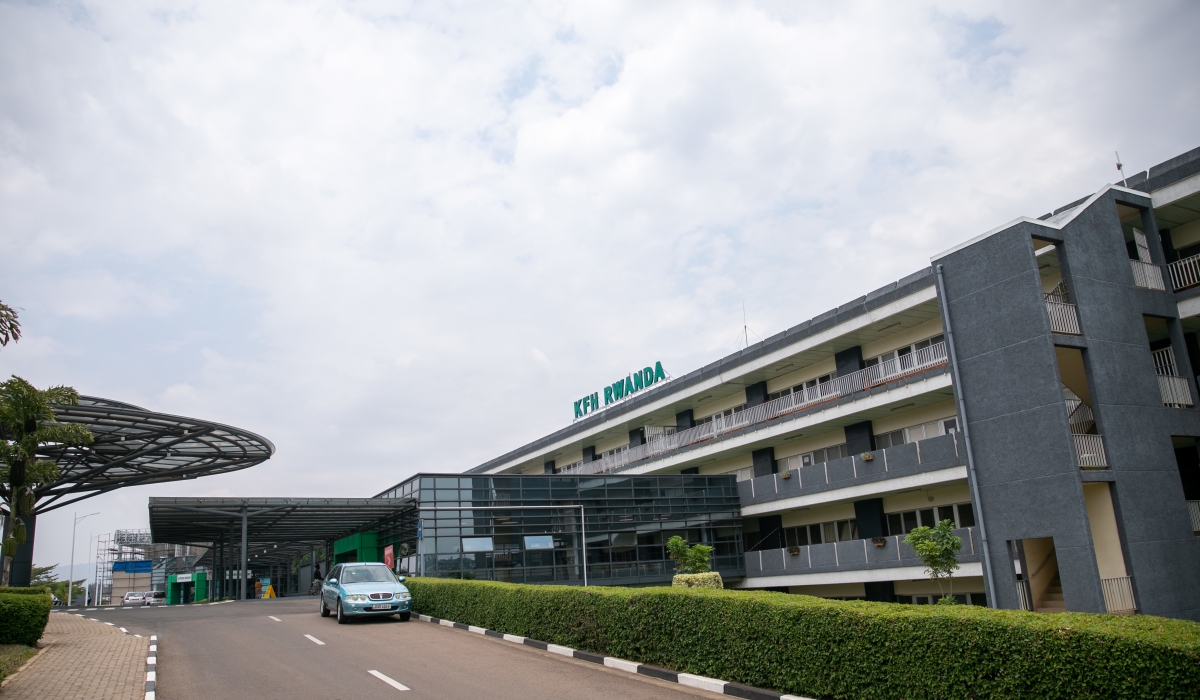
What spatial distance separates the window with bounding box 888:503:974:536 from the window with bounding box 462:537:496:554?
15123 mm

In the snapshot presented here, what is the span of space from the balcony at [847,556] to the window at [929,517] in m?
1.12

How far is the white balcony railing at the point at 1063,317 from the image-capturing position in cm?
2067

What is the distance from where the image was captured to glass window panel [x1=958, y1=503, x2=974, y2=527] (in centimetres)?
2564

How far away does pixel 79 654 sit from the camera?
51.4 ft

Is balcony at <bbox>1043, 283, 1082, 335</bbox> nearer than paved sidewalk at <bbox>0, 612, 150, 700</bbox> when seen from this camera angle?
No

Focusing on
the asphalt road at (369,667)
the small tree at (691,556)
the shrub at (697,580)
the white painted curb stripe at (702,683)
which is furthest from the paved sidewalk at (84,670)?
the small tree at (691,556)

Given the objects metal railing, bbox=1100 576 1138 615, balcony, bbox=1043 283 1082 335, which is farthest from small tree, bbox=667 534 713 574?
balcony, bbox=1043 283 1082 335

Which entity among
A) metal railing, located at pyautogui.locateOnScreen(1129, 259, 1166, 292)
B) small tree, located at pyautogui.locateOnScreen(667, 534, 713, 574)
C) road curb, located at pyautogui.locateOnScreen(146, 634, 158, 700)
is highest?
metal railing, located at pyautogui.locateOnScreen(1129, 259, 1166, 292)

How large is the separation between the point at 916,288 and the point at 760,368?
8.32 metres

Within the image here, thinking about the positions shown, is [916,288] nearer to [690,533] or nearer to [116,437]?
[690,533]

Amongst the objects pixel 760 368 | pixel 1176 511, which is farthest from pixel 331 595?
pixel 1176 511

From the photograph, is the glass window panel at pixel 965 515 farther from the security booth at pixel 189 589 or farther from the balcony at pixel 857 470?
the security booth at pixel 189 589

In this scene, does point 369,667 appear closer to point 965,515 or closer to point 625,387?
point 965,515

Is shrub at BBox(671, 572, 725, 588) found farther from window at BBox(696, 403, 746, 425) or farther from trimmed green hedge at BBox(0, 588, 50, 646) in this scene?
trimmed green hedge at BBox(0, 588, 50, 646)
